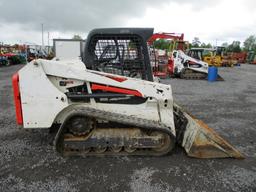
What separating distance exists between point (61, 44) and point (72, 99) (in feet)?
65.3

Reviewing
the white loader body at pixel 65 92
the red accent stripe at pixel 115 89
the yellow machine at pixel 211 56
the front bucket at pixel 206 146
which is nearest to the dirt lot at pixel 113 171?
the front bucket at pixel 206 146

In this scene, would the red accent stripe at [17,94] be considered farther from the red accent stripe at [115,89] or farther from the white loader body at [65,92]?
the red accent stripe at [115,89]

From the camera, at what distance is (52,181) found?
283cm

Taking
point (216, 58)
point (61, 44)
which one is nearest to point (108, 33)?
point (61, 44)

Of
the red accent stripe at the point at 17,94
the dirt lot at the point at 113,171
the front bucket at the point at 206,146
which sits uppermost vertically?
the red accent stripe at the point at 17,94

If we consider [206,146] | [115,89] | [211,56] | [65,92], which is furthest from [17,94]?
[211,56]

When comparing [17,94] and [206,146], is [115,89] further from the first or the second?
[206,146]

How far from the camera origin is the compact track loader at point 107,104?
3234mm

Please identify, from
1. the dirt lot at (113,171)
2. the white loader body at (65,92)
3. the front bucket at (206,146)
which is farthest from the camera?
the front bucket at (206,146)

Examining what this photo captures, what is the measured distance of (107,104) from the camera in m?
3.43

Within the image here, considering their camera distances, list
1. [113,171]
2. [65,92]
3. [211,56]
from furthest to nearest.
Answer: [211,56]
[65,92]
[113,171]

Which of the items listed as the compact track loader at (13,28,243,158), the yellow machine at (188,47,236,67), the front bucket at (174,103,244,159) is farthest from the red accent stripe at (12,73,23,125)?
the yellow machine at (188,47,236,67)

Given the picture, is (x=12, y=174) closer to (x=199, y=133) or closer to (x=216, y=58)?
(x=199, y=133)

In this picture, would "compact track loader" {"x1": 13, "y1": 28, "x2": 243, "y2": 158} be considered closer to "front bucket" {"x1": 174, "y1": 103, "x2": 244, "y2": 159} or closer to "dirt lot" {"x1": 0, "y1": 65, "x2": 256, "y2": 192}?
"front bucket" {"x1": 174, "y1": 103, "x2": 244, "y2": 159}
